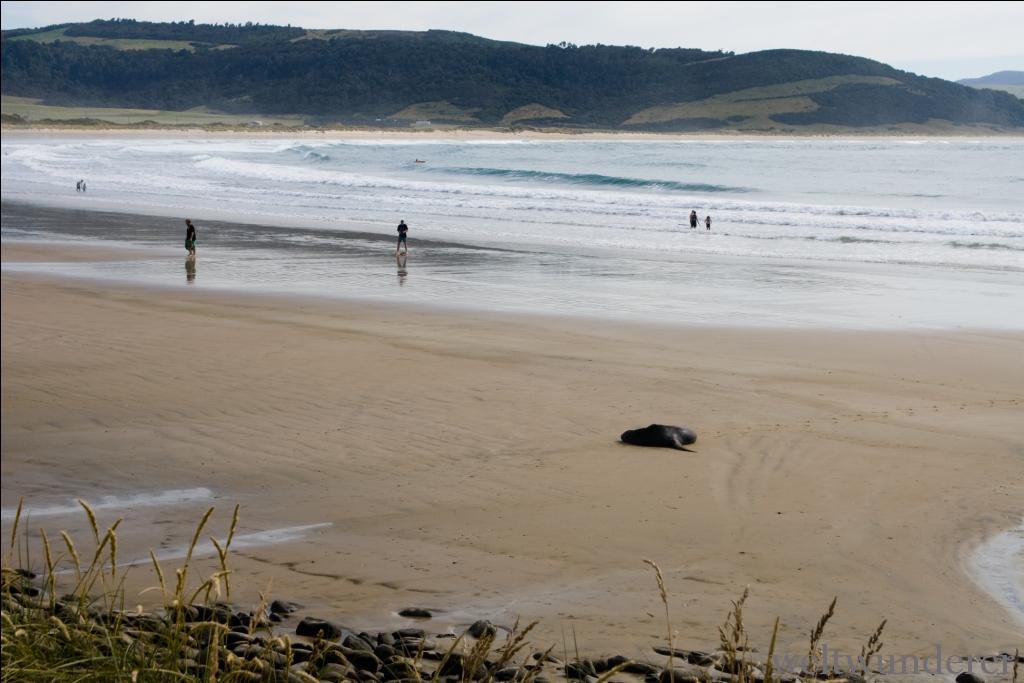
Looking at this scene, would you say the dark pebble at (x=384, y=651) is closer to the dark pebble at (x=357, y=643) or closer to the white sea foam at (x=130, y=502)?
the dark pebble at (x=357, y=643)

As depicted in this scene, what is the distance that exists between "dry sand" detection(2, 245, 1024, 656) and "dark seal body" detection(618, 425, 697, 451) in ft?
0.43

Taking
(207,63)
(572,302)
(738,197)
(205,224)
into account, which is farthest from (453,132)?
(572,302)

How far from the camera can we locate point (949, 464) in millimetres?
7684

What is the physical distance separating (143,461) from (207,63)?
154m

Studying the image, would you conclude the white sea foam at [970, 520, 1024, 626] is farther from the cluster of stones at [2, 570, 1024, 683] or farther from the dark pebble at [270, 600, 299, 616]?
the dark pebble at [270, 600, 299, 616]

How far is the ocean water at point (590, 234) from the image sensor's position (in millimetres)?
15961

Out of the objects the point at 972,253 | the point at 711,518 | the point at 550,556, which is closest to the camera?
the point at 550,556

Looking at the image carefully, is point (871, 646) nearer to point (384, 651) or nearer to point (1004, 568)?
point (384, 651)

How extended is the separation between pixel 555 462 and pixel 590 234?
19.1 m

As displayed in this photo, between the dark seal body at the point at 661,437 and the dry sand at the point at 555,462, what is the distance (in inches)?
5.1

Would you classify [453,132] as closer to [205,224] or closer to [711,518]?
[205,224]

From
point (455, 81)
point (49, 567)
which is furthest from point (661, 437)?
point (455, 81)

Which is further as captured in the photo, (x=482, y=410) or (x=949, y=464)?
(x=482, y=410)

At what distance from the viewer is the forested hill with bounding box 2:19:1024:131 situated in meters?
133
